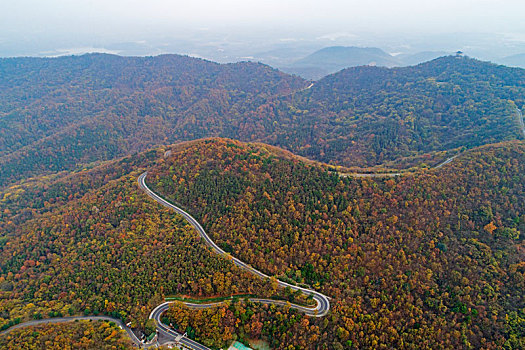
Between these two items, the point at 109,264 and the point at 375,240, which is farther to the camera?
the point at 375,240

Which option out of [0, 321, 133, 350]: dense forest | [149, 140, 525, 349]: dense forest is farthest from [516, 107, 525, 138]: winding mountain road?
[0, 321, 133, 350]: dense forest

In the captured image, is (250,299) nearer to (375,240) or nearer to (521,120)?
(375,240)

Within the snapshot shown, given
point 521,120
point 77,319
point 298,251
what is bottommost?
point 77,319

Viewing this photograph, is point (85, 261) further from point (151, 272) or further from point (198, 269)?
point (198, 269)

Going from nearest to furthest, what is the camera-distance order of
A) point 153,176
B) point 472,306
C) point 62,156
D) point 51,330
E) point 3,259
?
point 51,330 < point 472,306 < point 3,259 < point 153,176 < point 62,156

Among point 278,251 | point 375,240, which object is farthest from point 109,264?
point 375,240

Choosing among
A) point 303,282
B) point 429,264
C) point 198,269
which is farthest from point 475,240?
point 198,269
